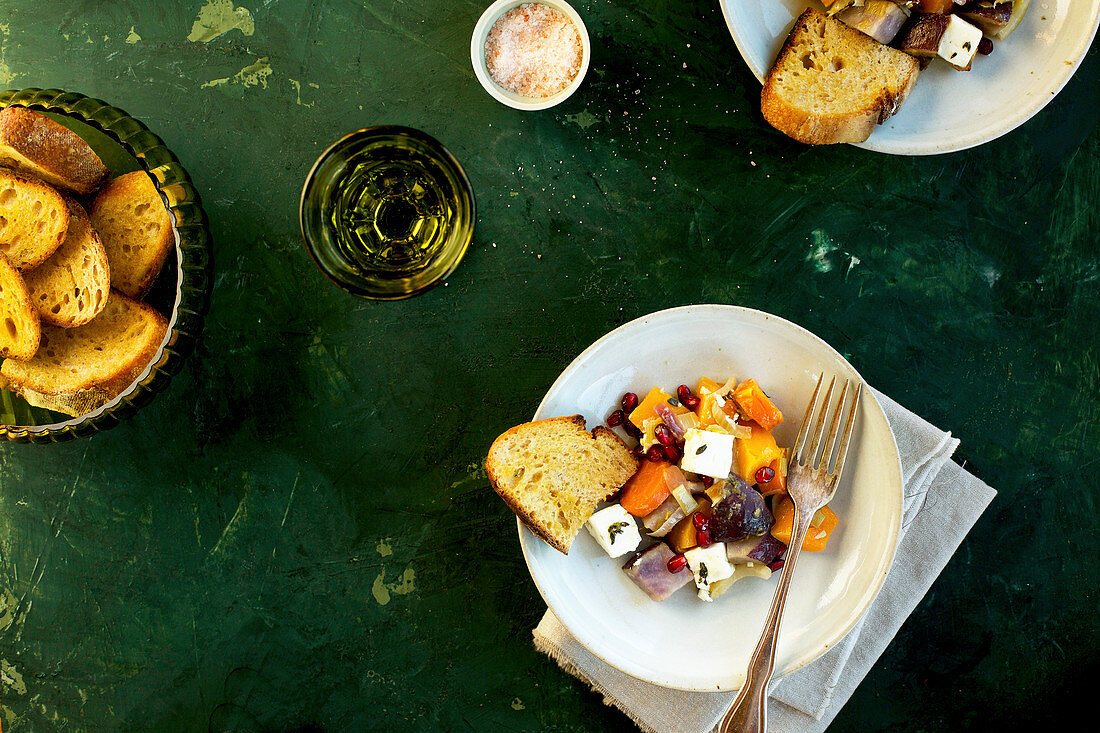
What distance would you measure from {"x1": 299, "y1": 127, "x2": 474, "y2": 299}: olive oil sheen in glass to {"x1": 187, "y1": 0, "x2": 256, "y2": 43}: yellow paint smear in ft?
1.43

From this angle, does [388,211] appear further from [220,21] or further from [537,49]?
[220,21]

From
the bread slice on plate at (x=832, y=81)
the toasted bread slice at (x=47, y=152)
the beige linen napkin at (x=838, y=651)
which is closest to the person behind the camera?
the toasted bread slice at (x=47, y=152)

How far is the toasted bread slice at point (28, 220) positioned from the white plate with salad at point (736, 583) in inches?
40.4

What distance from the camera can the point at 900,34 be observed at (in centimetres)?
153

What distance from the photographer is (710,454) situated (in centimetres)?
141

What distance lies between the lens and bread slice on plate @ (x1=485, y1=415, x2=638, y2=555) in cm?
146

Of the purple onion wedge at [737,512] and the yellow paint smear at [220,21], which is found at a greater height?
the yellow paint smear at [220,21]

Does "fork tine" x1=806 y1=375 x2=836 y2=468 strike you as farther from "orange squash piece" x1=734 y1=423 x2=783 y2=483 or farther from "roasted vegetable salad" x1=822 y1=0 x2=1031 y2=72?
"roasted vegetable salad" x1=822 y1=0 x2=1031 y2=72

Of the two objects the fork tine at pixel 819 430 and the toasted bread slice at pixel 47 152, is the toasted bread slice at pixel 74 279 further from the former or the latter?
the fork tine at pixel 819 430

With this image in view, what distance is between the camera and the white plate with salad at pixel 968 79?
1.56 m

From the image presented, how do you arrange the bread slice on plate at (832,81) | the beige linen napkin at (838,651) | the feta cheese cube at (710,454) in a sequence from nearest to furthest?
1. the feta cheese cube at (710,454)
2. the bread slice on plate at (832,81)
3. the beige linen napkin at (838,651)

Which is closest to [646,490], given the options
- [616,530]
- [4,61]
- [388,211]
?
[616,530]

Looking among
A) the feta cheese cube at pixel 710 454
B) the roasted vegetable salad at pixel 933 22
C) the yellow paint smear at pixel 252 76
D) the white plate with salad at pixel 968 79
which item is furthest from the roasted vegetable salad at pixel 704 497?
the yellow paint smear at pixel 252 76

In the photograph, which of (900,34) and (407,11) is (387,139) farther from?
(900,34)
